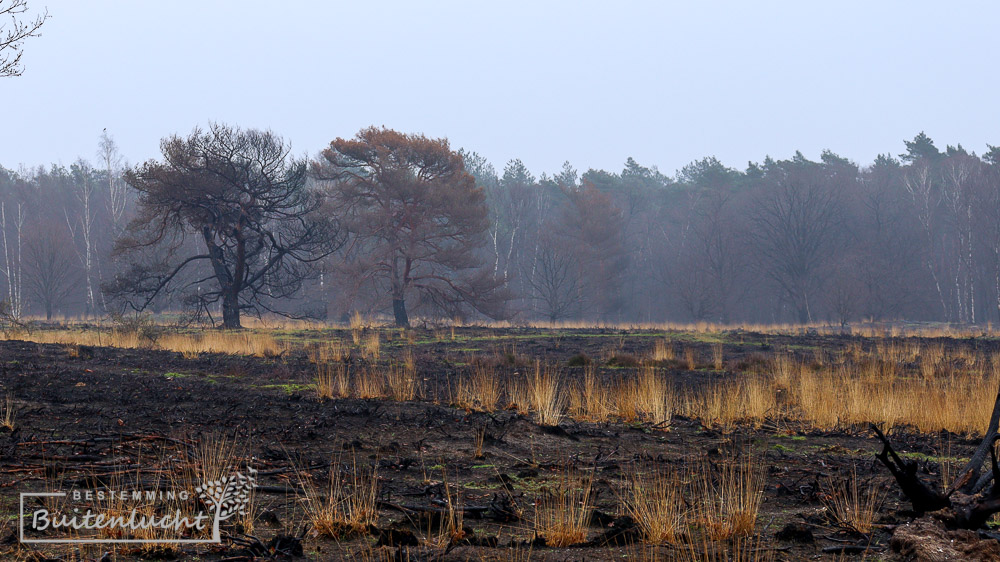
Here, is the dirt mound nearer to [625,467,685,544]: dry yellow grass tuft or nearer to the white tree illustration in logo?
[625,467,685,544]: dry yellow grass tuft

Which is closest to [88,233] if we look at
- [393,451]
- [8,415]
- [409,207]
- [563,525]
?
[409,207]

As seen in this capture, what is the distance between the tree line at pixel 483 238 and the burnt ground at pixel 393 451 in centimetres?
1878

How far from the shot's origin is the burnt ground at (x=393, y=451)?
4758 millimetres

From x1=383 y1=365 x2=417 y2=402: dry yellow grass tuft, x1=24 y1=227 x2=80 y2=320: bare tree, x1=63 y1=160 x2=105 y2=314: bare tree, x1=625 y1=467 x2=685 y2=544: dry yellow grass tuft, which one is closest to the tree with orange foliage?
x1=24 y1=227 x2=80 y2=320: bare tree

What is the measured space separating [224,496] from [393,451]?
270 centimetres

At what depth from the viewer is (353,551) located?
14.5 feet

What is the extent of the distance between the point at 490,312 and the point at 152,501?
33.4 m

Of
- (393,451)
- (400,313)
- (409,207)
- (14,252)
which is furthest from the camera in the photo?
(14,252)

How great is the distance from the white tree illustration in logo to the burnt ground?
16 cm

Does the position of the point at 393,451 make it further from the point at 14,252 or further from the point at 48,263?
the point at 14,252

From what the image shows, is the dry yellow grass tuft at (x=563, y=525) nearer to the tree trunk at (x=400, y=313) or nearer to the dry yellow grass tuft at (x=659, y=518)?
the dry yellow grass tuft at (x=659, y=518)

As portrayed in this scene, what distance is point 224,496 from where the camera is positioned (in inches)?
196

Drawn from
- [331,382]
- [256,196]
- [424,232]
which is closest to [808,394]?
[331,382]

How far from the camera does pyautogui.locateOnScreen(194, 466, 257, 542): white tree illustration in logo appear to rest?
4.75m
